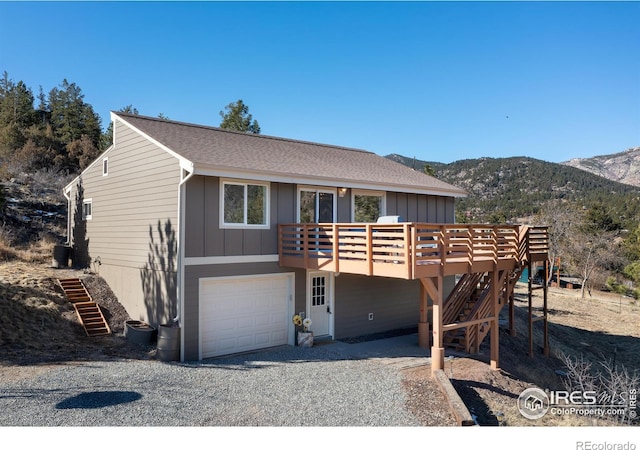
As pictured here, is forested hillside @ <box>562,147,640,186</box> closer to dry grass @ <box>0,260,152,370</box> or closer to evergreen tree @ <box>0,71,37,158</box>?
evergreen tree @ <box>0,71,37,158</box>

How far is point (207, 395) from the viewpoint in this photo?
741 centimetres

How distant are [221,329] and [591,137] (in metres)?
14.9

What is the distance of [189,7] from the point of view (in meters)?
11.6

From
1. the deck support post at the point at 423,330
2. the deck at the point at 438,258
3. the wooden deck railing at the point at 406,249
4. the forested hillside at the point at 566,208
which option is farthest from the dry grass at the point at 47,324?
the forested hillside at the point at 566,208

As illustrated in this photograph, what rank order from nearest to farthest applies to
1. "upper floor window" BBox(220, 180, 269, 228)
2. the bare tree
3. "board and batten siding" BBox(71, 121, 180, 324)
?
"board and batten siding" BBox(71, 121, 180, 324) < "upper floor window" BBox(220, 180, 269, 228) < the bare tree

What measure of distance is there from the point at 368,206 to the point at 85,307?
8882 mm

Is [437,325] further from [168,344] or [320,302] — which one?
[168,344]

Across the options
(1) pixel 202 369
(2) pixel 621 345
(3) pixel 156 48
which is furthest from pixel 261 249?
(2) pixel 621 345

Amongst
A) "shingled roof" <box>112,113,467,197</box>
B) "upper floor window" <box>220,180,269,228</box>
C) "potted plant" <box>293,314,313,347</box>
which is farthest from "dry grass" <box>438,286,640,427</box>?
"upper floor window" <box>220,180,269,228</box>

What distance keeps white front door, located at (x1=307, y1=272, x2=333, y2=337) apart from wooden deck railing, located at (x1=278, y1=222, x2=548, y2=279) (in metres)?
1.18

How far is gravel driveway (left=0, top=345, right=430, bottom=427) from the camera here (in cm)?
641

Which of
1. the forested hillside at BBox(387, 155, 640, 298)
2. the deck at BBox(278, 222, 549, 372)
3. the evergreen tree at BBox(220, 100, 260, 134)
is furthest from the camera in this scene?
the evergreen tree at BBox(220, 100, 260, 134)

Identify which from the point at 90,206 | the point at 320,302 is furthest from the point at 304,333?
the point at 90,206
